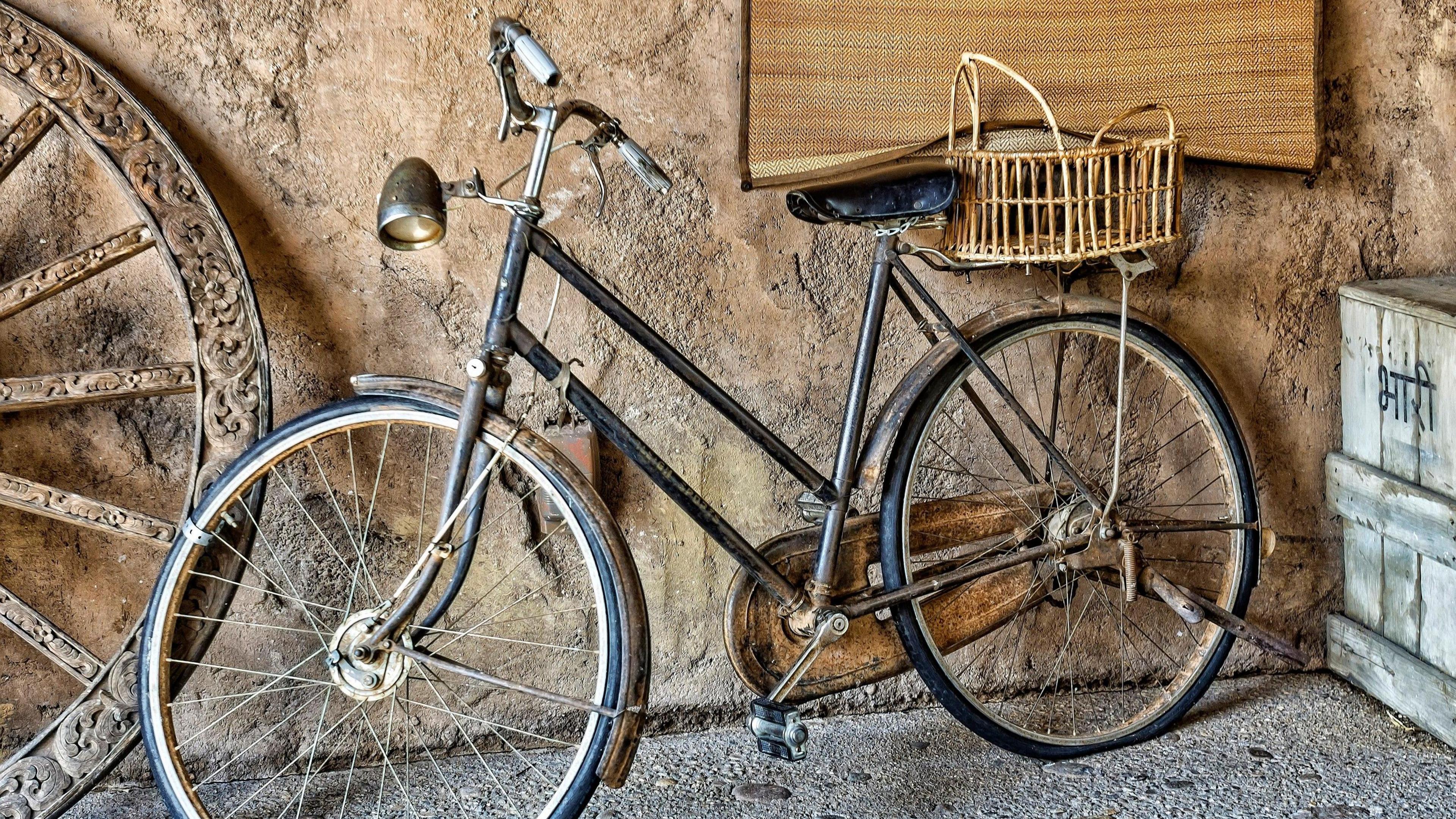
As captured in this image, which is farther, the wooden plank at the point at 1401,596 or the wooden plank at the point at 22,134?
the wooden plank at the point at 1401,596

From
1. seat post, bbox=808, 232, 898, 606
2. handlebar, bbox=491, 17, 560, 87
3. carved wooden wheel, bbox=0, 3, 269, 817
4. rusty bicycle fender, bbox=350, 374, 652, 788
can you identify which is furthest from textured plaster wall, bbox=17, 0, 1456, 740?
handlebar, bbox=491, 17, 560, 87

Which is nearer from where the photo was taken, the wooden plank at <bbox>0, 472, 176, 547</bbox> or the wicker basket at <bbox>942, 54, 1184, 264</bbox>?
the wicker basket at <bbox>942, 54, 1184, 264</bbox>

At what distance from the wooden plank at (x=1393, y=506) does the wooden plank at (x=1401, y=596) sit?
45mm

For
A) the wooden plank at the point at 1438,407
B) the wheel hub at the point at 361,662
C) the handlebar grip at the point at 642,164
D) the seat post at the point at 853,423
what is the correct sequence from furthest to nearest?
1. the wooden plank at the point at 1438,407
2. the seat post at the point at 853,423
3. the wheel hub at the point at 361,662
4. the handlebar grip at the point at 642,164

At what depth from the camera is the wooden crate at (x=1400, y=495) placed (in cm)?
246

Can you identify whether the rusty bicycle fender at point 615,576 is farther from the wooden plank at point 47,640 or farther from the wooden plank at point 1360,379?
the wooden plank at point 1360,379

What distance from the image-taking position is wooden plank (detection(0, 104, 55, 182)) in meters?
2.18

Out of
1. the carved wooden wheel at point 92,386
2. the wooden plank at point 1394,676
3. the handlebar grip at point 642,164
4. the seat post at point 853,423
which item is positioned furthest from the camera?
the wooden plank at point 1394,676

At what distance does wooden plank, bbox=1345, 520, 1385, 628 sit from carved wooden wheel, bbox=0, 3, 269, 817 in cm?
248

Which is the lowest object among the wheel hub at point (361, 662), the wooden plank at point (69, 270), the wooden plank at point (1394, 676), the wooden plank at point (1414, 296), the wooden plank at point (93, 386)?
the wooden plank at point (1394, 676)

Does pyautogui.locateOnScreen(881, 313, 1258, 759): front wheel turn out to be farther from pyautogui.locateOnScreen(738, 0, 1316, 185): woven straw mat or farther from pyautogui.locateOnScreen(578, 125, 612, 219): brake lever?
pyautogui.locateOnScreen(578, 125, 612, 219): brake lever

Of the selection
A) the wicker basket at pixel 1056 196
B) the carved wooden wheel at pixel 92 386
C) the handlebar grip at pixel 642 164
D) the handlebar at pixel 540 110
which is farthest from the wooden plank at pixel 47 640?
the wicker basket at pixel 1056 196

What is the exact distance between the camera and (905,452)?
2.38 metres

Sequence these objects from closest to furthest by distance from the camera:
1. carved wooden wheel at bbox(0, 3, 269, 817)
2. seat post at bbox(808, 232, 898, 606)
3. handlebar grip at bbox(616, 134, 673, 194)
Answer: handlebar grip at bbox(616, 134, 673, 194) < carved wooden wheel at bbox(0, 3, 269, 817) < seat post at bbox(808, 232, 898, 606)
